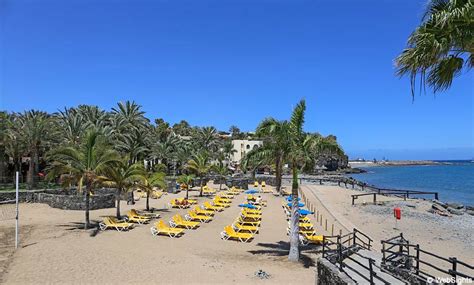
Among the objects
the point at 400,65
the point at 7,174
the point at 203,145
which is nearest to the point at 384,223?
the point at 400,65

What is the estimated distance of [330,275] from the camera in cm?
946

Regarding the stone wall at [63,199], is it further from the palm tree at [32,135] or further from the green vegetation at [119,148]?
the palm tree at [32,135]

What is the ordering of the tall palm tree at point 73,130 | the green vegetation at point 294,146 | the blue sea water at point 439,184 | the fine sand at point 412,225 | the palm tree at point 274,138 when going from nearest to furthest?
the green vegetation at point 294,146, the palm tree at point 274,138, the fine sand at point 412,225, the tall palm tree at point 73,130, the blue sea water at point 439,184

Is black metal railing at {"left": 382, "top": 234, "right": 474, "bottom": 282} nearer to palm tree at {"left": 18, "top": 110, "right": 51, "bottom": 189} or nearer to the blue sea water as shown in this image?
palm tree at {"left": 18, "top": 110, "right": 51, "bottom": 189}

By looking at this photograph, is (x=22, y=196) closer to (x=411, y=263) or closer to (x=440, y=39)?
(x=411, y=263)

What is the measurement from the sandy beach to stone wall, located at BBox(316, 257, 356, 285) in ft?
3.99

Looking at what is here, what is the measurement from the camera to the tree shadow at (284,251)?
13.9 metres

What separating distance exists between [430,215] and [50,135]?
35.3m

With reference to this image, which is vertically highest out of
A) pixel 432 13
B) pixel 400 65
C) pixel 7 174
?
pixel 432 13

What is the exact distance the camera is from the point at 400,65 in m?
5.56

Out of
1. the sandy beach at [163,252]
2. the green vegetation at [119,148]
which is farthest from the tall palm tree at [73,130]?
the sandy beach at [163,252]

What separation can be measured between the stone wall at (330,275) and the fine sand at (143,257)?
1.21 m

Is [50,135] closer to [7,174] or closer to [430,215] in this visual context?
[7,174]

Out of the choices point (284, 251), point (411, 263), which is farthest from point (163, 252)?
point (411, 263)
